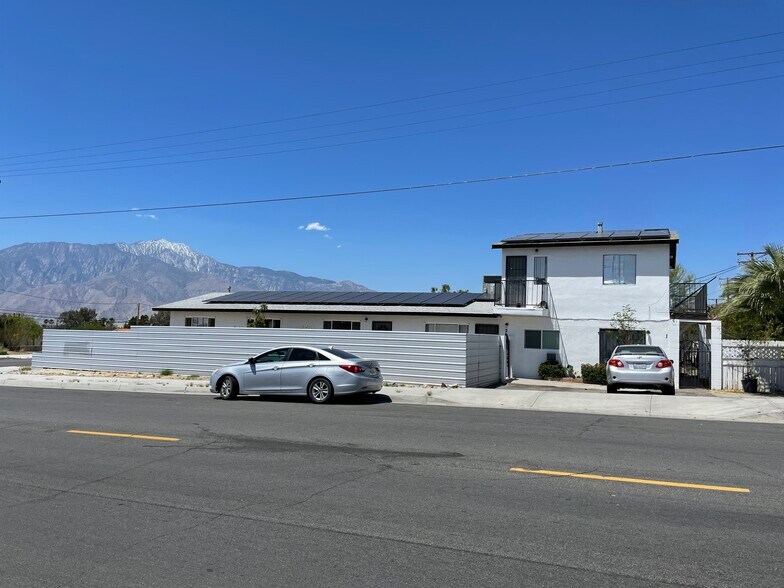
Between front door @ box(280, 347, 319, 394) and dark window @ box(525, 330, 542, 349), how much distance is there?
1424cm

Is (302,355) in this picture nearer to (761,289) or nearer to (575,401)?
(575,401)

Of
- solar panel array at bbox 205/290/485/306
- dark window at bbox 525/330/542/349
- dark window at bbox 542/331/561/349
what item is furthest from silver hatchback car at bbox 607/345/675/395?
solar panel array at bbox 205/290/485/306

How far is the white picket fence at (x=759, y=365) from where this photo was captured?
19.5 metres

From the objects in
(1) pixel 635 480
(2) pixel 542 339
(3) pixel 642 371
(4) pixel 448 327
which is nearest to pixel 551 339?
(2) pixel 542 339

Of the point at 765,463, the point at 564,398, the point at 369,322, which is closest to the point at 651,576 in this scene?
the point at 765,463

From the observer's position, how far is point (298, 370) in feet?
50.9

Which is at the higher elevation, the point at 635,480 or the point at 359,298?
the point at 359,298

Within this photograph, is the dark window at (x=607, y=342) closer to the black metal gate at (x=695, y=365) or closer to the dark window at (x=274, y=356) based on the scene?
the black metal gate at (x=695, y=365)

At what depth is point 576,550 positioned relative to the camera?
15.5 ft

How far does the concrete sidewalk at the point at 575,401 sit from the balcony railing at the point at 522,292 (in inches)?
405

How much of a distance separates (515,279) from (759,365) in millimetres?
10246

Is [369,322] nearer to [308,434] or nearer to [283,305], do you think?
[283,305]

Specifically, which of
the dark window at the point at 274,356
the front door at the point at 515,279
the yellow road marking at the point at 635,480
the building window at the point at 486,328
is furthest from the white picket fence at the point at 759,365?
the yellow road marking at the point at 635,480

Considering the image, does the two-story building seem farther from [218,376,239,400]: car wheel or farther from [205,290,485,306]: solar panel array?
[218,376,239,400]: car wheel
